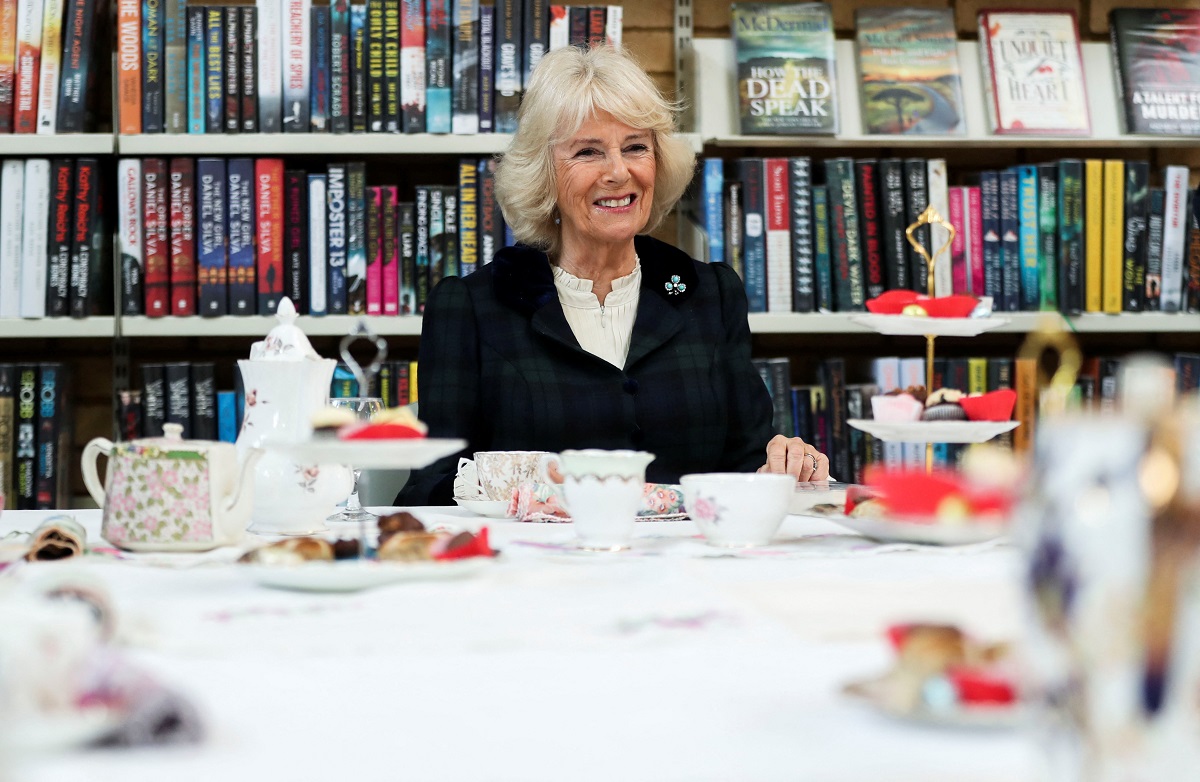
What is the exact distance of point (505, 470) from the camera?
1225 millimetres

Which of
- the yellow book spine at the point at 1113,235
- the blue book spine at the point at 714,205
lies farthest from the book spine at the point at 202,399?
the yellow book spine at the point at 1113,235

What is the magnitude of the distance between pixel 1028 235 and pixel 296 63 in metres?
1.35

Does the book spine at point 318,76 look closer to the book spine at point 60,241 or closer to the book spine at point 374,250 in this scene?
the book spine at point 374,250

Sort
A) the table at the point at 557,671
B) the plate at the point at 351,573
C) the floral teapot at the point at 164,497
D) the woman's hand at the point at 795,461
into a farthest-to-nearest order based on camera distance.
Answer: the woman's hand at the point at 795,461, the floral teapot at the point at 164,497, the plate at the point at 351,573, the table at the point at 557,671

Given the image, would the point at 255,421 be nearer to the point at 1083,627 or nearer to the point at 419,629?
the point at 419,629

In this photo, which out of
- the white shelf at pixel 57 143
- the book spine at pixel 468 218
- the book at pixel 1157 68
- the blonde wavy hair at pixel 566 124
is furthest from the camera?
the book at pixel 1157 68

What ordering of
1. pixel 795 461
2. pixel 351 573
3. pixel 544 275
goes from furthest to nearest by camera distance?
pixel 544 275
pixel 795 461
pixel 351 573

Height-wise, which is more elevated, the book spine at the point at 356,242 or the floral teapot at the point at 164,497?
the book spine at the point at 356,242

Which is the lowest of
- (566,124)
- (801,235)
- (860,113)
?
(801,235)

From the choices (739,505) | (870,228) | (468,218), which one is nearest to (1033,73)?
(870,228)

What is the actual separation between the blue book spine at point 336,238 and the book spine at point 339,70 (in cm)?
9

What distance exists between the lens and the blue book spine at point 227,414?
2252mm

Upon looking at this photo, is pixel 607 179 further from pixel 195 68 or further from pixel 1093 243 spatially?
pixel 1093 243

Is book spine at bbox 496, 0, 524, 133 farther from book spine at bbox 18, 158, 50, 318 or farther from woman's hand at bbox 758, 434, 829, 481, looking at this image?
woman's hand at bbox 758, 434, 829, 481
